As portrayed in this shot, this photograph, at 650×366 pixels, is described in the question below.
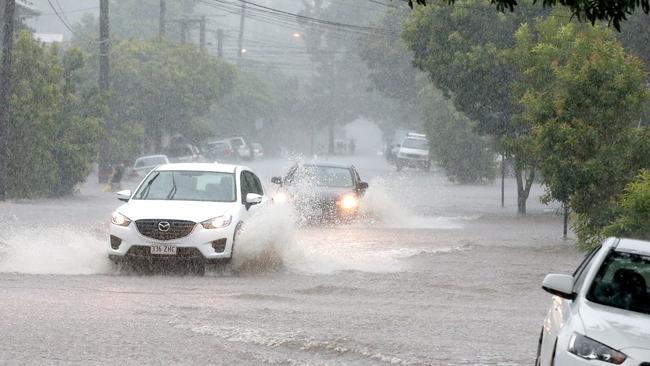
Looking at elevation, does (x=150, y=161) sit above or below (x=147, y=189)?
below

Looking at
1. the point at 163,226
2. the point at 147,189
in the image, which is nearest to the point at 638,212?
the point at 163,226

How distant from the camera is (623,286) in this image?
860 centimetres

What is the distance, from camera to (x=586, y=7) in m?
9.30

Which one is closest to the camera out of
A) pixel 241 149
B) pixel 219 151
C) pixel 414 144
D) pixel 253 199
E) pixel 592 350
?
pixel 592 350

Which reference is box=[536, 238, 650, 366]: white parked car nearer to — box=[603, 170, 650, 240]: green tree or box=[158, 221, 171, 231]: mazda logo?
box=[603, 170, 650, 240]: green tree

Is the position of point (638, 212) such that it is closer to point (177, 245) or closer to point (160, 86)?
point (177, 245)

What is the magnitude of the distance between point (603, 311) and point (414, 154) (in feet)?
219

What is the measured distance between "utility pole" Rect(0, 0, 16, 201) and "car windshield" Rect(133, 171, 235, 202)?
57.3 ft

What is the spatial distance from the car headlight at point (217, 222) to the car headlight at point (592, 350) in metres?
10.5

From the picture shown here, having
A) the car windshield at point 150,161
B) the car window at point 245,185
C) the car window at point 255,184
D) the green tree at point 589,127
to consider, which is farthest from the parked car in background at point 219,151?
the car window at point 245,185

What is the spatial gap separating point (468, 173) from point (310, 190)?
32694mm

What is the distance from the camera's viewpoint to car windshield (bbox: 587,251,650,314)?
8.48 meters

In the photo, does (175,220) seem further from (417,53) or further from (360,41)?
(360,41)

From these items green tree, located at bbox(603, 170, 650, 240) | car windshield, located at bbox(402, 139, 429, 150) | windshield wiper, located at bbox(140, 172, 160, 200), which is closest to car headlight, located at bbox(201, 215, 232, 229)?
windshield wiper, located at bbox(140, 172, 160, 200)
